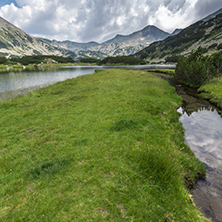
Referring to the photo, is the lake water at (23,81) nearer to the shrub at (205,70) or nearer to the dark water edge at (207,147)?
the dark water edge at (207,147)

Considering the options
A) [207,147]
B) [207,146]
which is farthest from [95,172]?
[207,146]

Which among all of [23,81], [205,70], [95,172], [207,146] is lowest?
[23,81]

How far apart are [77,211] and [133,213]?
2.44 m

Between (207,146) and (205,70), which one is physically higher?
(205,70)

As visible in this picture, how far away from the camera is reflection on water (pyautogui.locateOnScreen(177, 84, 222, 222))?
262 inches

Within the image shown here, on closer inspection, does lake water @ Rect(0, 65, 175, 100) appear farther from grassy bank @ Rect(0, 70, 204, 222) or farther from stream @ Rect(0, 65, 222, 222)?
stream @ Rect(0, 65, 222, 222)

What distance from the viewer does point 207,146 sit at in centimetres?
1180

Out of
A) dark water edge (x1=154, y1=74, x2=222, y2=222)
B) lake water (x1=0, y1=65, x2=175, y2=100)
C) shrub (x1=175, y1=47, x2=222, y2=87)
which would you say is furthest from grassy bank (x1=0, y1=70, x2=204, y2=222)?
shrub (x1=175, y1=47, x2=222, y2=87)

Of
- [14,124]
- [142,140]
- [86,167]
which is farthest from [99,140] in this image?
[14,124]

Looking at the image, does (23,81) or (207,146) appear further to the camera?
(23,81)

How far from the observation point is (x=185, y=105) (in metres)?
23.3

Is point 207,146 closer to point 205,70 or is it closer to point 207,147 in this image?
point 207,147

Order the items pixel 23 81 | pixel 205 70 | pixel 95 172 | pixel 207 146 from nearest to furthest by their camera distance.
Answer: pixel 95 172 → pixel 207 146 → pixel 205 70 → pixel 23 81

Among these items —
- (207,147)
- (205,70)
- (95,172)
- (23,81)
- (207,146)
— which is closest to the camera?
(95,172)
